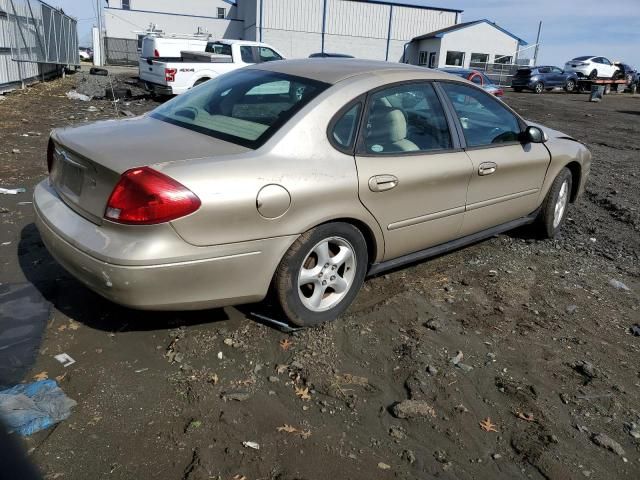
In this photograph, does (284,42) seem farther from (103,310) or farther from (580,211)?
(103,310)

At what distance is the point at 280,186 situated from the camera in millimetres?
2955

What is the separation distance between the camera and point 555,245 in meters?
5.34

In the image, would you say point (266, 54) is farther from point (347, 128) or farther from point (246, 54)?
point (347, 128)

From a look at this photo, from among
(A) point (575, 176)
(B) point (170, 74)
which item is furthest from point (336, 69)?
(B) point (170, 74)

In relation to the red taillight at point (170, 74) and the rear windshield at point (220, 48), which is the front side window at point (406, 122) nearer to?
the red taillight at point (170, 74)

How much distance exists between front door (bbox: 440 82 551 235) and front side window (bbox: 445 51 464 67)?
40711 millimetres

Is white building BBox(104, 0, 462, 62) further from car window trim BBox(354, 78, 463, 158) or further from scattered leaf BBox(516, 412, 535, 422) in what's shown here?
scattered leaf BBox(516, 412, 535, 422)

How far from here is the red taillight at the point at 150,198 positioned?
8.82ft

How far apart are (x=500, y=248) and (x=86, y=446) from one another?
13.1ft

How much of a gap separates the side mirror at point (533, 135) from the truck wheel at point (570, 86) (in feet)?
111

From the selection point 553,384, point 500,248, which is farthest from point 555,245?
point 553,384

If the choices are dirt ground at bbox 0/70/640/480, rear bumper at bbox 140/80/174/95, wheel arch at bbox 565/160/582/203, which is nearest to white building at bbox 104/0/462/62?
rear bumper at bbox 140/80/174/95

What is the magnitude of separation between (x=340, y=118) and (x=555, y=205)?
9.51 ft

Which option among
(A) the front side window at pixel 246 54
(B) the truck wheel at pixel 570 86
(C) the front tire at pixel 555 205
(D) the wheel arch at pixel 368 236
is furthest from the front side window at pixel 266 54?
(B) the truck wheel at pixel 570 86
